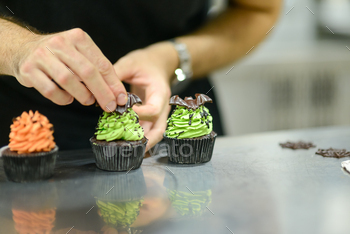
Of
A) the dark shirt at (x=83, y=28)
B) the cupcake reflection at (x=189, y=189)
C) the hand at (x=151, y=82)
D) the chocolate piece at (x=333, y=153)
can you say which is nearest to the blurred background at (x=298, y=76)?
the dark shirt at (x=83, y=28)

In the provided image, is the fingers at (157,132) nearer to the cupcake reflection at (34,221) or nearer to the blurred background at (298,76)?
the cupcake reflection at (34,221)

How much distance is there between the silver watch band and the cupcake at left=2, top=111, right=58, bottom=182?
3.58ft

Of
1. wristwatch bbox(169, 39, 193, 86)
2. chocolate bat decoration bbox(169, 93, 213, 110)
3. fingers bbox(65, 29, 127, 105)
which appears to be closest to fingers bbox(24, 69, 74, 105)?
fingers bbox(65, 29, 127, 105)

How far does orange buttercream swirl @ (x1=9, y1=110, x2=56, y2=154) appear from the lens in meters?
1.33

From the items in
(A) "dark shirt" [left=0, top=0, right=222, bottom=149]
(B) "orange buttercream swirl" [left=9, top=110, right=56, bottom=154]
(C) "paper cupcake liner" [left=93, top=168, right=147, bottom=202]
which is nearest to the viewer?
(C) "paper cupcake liner" [left=93, top=168, right=147, bottom=202]

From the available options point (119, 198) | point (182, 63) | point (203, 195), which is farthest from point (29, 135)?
point (182, 63)

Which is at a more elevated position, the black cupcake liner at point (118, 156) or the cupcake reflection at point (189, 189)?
the black cupcake liner at point (118, 156)

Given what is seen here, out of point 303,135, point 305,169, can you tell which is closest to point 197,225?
point 305,169

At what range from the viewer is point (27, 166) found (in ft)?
4.40

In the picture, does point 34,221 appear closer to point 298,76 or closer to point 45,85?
point 45,85

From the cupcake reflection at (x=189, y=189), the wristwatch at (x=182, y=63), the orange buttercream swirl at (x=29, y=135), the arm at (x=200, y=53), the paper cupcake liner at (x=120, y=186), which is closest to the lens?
the cupcake reflection at (x=189, y=189)

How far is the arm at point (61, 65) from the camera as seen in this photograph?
4.03 feet

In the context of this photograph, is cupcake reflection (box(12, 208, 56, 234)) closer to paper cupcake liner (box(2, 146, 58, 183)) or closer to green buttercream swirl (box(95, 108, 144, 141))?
paper cupcake liner (box(2, 146, 58, 183))

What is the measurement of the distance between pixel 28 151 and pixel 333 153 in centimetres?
136
